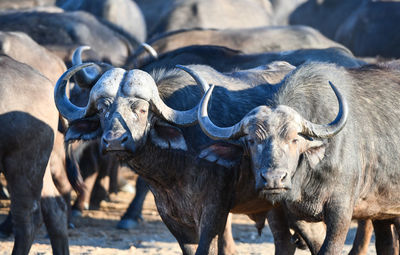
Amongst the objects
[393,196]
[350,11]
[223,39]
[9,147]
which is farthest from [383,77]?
[350,11]

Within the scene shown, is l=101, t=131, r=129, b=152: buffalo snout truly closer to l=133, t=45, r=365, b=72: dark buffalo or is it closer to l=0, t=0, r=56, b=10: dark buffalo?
l=133, t=45, r=365, b=72: dark buffalo

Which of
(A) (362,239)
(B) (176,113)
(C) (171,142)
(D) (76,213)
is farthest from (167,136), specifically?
(D) (76,213)

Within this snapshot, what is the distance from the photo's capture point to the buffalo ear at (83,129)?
615 cm

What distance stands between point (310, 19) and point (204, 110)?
53.6 feet

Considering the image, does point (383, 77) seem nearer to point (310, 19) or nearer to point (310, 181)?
point (310, 181)

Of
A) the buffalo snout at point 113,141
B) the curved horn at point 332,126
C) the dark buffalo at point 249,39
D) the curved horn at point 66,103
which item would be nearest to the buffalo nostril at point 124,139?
the buffalo snout at point 113,141

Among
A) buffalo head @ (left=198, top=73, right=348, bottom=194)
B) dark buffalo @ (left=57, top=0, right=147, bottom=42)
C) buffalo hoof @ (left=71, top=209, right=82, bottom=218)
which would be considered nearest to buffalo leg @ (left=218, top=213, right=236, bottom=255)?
buffalo head @ (left=198, top=73, right=348, bottom=194)

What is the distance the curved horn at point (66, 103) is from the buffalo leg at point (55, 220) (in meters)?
→ 1.16

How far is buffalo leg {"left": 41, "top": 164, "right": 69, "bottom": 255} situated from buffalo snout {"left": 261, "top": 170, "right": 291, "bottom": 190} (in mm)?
2566

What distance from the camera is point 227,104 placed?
20.8ft

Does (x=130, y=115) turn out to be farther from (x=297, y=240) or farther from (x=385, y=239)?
(x=385, y=239)

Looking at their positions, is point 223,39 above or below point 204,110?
below

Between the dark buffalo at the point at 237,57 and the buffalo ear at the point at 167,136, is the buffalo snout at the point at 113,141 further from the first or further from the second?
the dark buffalo at the point at 237,57

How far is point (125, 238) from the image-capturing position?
9125 mm
